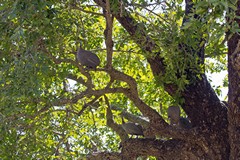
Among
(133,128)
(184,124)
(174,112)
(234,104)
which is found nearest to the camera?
(234,104)

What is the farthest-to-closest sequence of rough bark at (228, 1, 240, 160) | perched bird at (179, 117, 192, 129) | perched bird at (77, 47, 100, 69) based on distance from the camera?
perched bird at (179, 117, 192, 129), perched bird at (77, 47, 100, 69), rough bark at (228, 1, 240, 160)

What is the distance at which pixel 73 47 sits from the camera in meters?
6.40

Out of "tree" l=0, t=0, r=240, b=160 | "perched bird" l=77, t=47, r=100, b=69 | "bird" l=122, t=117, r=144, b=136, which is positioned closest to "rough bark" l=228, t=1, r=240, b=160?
"tree" l=0, t=0, r=240, b=160

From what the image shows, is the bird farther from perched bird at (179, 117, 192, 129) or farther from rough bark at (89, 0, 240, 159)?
perched bird at (179, 117, 192, 129)

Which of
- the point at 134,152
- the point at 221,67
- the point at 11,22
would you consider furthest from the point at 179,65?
the point at 221,67

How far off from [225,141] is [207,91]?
2.18 feet

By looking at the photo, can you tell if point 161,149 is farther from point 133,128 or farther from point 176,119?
point 133,128

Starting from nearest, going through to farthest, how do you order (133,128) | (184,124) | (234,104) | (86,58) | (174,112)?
(234,104)
(86,58)
(174,112)
(184,124)
(133,128)

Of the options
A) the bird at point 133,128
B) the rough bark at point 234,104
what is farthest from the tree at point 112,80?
the bird at point 133,128

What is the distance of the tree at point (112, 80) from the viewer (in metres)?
5.07

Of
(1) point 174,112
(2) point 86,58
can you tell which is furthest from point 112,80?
(1) point 174,112

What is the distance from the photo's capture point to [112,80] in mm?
6340

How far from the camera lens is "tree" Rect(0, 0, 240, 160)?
5.07 meters

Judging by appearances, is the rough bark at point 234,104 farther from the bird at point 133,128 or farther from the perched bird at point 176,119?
the bird at point 133,128
